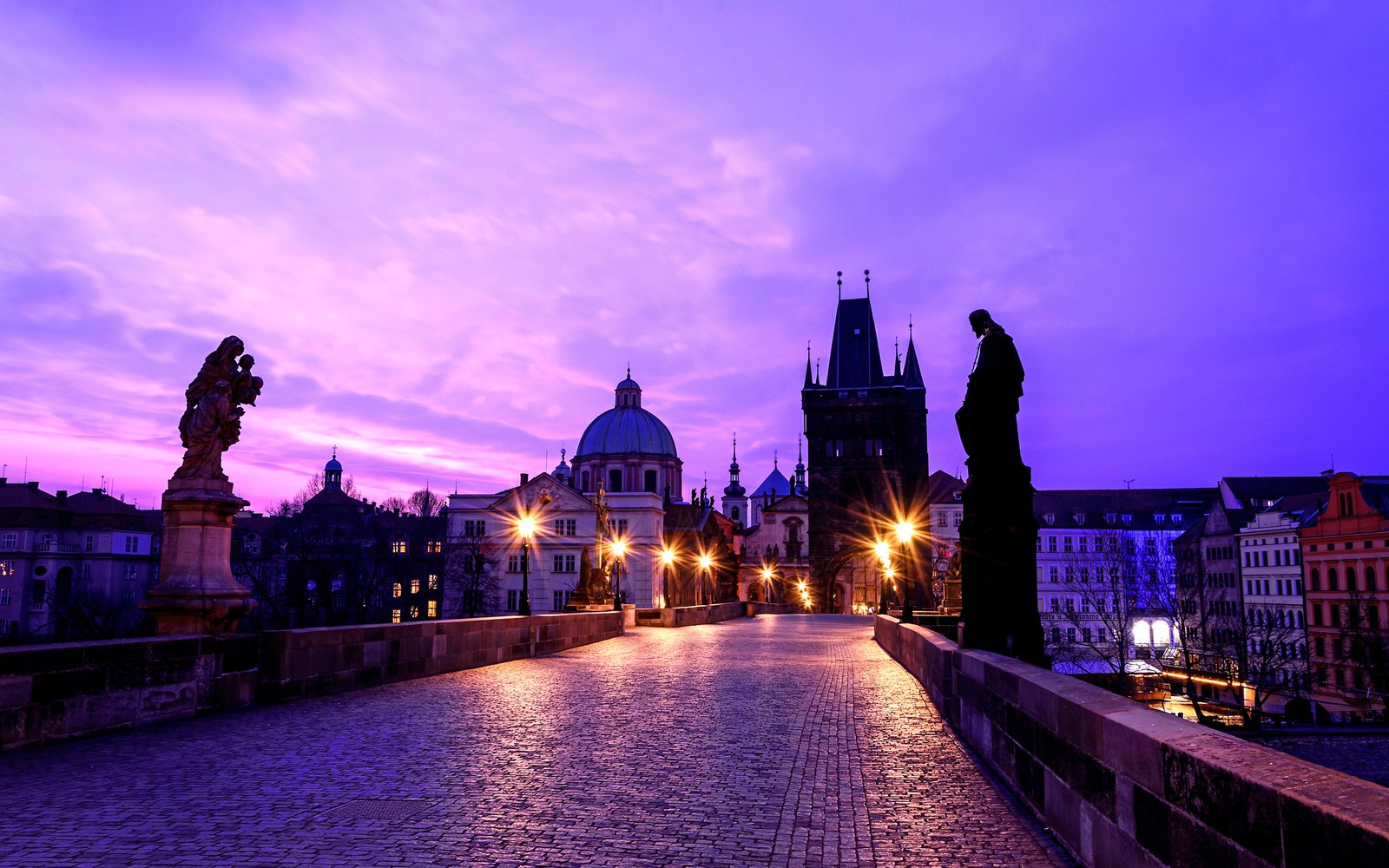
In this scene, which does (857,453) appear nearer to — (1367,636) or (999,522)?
(1367,636)

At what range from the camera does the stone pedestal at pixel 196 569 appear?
36.7 ft

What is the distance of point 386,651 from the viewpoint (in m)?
14.4

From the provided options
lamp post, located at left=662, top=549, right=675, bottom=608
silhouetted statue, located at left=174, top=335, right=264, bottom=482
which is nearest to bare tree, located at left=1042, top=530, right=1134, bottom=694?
lamp post, located at left=662, top=549, right=675, bottom=608

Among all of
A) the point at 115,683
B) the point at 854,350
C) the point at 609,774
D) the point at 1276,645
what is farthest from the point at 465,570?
the point at 609,774

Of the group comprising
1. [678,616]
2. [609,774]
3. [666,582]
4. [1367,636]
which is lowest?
[1367,636]

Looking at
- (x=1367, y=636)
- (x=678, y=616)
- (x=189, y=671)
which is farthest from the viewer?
(x=1367, y=636)

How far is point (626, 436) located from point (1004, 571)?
96635 mm

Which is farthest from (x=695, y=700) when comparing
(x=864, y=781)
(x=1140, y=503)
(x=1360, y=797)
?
(x=1140, y=503)

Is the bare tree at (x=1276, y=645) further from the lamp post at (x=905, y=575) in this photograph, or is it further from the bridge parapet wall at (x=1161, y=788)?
the bridge parapet wall at (x=1161, y=788)

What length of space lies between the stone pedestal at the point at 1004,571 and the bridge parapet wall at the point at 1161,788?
362cm

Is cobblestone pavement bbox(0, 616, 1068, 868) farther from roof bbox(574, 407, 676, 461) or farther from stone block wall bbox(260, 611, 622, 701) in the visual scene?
roof bbox(574, 407, 676, 461)

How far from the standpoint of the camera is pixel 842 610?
102062 millimetres

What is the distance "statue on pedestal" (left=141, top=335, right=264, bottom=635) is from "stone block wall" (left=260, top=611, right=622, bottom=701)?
0.73 m

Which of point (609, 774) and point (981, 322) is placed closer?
point (609, 774)
